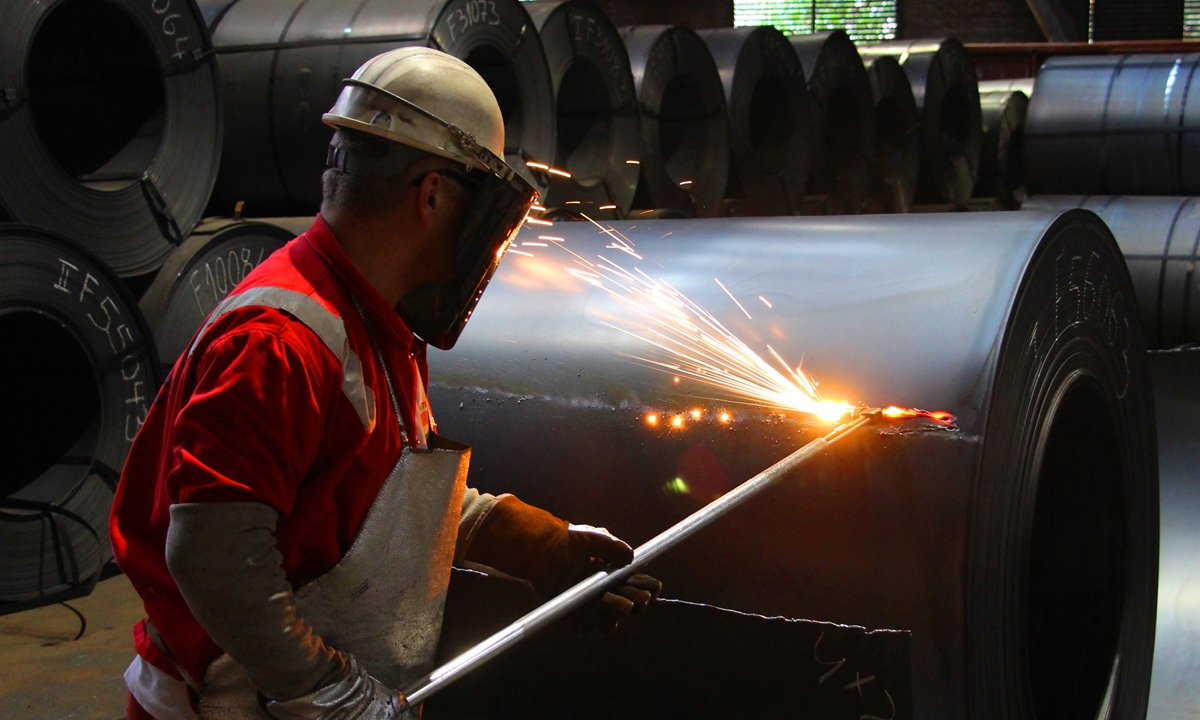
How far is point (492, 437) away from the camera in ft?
6.58

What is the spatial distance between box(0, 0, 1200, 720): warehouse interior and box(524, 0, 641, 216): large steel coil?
0.02 metres

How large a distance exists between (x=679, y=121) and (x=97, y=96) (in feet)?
8.47

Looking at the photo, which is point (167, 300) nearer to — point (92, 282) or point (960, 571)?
point (92, 282)

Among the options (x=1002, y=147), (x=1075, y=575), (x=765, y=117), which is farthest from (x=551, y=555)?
(x=1002, y=147)

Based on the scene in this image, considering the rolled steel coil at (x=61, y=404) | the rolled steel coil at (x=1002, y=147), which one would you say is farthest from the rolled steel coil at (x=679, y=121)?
the rolled steel coil at (x=1002, y=147)

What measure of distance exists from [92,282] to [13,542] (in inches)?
28.6

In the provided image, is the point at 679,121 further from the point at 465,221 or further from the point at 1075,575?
the point at 465,221

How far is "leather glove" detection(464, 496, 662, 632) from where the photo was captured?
1.64 m

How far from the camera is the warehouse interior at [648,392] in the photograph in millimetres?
1681

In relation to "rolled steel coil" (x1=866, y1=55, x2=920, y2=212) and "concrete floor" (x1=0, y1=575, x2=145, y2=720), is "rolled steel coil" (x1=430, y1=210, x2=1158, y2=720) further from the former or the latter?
"rolled steel coil" (x1=866, y1=55, x2=920, y2=212)

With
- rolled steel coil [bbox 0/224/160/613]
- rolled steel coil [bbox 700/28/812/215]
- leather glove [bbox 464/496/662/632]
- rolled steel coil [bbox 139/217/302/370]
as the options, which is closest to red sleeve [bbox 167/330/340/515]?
leather glove [bbox 464/496/662/632]

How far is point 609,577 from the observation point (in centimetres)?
154

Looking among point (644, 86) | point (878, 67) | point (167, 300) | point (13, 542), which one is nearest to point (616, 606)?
point (13, 542)

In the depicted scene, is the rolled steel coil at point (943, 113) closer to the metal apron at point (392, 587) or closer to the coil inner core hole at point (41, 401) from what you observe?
the coil inner core hole at point (41, 401)
